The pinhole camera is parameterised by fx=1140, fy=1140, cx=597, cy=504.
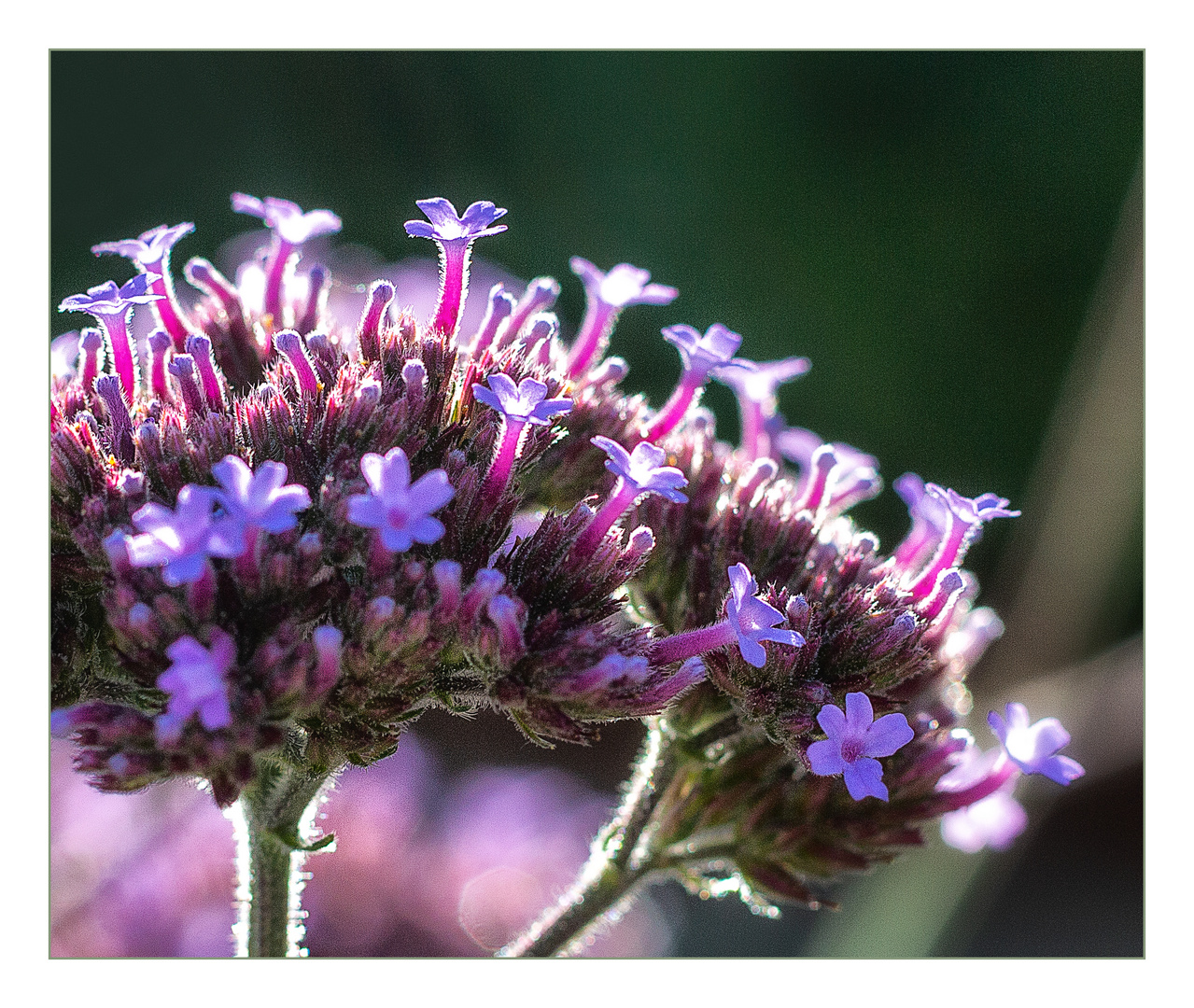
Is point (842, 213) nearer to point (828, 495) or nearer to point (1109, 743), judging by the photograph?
point (1109, 743)

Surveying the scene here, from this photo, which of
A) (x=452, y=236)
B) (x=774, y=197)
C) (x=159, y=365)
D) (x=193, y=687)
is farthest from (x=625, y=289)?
(x=774, y=197)

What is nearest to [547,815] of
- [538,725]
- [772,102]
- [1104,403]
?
[538,725]

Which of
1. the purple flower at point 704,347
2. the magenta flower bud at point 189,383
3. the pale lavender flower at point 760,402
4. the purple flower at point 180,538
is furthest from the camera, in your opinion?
the pale lavender flower at point 760,402

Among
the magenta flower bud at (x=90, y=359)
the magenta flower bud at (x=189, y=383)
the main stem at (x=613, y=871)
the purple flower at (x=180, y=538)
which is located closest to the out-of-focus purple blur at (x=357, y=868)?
the main stem at (x=613, y=871)

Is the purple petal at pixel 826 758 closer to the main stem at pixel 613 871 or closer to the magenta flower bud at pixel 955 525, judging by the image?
the magenta flower bud at pixel 955 525

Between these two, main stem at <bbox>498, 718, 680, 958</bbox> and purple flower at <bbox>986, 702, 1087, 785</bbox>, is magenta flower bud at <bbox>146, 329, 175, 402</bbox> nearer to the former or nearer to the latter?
main stem at <bbox>498, 718, 680, 958</bbox>

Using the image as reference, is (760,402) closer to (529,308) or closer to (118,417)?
(529,308)

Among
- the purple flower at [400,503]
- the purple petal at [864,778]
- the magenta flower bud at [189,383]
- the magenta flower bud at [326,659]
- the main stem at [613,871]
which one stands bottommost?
the main stem at [613,871]
